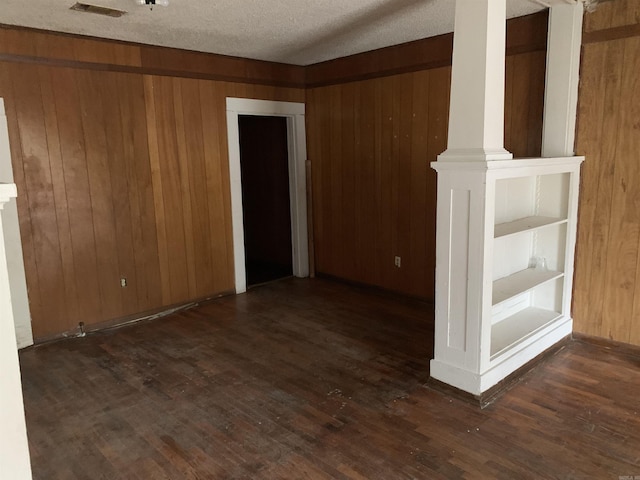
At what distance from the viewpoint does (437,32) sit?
4.16 meters

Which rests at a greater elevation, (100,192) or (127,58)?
(127,58)

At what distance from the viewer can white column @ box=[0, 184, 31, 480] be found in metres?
1.37

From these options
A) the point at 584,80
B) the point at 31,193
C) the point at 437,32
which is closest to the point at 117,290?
the point at 31,193

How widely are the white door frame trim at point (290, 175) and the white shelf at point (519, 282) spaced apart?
2.74m

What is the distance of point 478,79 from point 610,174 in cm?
151

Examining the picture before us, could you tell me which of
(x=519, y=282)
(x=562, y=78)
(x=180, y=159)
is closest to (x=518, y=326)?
(x=519, y=282)

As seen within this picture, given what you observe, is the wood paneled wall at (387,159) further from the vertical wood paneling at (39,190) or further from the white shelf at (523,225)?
the vertical wood paneling at (39,190)

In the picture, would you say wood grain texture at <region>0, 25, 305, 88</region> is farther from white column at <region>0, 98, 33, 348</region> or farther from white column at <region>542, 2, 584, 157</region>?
white column at <region>542, 2, 584, 157</region>

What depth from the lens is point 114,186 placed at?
4.19 m

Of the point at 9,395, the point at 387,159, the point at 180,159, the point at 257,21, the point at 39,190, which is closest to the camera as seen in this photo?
the point at 9,395

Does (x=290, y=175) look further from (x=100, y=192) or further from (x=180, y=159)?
(x=100, y=192)

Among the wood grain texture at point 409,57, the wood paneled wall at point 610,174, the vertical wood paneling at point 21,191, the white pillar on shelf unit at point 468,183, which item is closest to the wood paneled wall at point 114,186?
the vertical wood paneling at point 21,191

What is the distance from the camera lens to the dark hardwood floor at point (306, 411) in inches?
91.5

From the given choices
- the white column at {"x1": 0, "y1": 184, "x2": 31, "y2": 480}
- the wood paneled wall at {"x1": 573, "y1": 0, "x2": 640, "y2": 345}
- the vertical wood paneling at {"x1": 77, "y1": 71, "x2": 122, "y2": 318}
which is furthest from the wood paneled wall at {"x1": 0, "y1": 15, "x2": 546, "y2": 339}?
the white column at {"x1": 0, "y1": 184, "x2": 31, "y2": 480}
